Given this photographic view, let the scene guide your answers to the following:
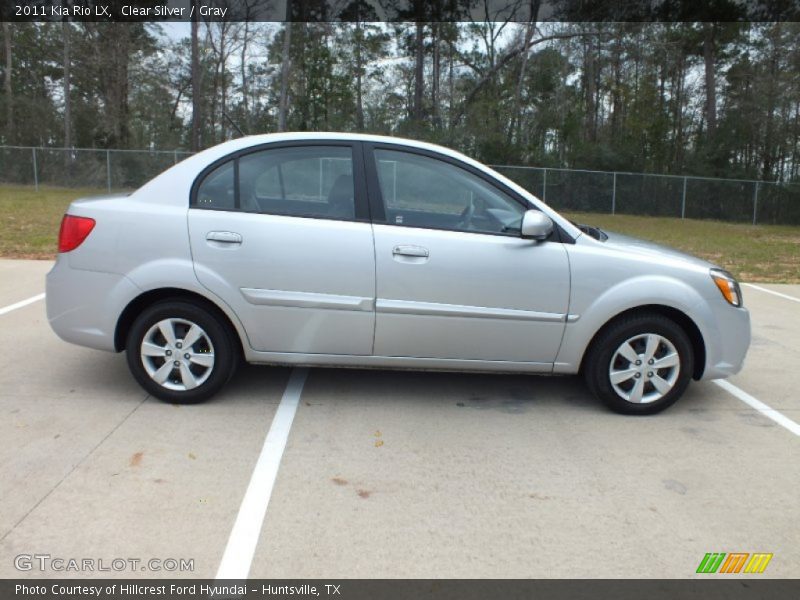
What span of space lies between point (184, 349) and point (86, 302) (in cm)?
69

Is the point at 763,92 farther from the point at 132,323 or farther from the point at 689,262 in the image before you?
the point at 132,323

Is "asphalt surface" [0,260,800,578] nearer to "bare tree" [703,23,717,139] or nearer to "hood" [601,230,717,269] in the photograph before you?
"hood" [601,230,717,269]

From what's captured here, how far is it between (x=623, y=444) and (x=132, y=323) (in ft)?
10.4

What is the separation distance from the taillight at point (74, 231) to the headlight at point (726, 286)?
4.02m

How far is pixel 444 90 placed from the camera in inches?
1438

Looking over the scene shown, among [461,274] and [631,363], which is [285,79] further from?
[631,363]

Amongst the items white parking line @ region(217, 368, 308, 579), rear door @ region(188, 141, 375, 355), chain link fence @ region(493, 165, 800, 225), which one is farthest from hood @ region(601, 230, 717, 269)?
chain link fence @ region(493, 165, 800, 225)

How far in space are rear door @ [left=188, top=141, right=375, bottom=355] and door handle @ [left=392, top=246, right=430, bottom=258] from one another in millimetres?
156

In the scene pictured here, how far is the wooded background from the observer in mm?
31625

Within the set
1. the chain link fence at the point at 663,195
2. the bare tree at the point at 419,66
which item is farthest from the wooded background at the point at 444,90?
the chain link fence at the point at 663,195

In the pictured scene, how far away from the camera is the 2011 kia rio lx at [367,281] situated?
4277 mm

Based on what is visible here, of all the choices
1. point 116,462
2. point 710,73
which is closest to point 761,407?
point 116,462

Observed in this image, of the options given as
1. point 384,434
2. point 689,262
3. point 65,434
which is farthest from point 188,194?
point 689,262

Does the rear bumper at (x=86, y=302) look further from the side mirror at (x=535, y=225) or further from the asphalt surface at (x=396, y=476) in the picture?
the side mirror at (x=535, y=225)
